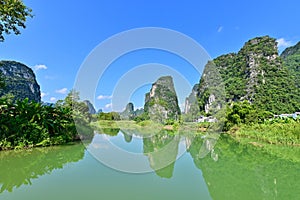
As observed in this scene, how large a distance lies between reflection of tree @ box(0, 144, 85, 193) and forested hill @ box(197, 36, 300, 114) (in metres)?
20.6

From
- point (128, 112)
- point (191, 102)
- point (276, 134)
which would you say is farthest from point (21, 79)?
point (276, 134)

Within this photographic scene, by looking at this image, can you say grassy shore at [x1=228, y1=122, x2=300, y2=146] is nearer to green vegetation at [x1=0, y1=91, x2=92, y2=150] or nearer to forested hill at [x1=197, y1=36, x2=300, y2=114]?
green vegetation at [x1=0, y1=91, x2=92, y2=150]

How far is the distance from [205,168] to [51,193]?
3.46 m

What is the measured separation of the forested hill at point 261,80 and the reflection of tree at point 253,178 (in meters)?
19.6

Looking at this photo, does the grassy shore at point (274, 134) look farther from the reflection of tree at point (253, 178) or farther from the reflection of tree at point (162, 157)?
the reflection of tree at point (162, 157)

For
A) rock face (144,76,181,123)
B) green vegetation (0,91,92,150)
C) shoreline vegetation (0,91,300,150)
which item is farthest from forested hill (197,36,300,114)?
green vegetation (0,91,92,150)

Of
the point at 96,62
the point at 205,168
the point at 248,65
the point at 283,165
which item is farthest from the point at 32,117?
the point at 248,65

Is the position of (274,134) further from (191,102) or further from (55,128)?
(55,128)

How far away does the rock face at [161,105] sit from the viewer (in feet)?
73.0

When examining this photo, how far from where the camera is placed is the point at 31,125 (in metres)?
7.83

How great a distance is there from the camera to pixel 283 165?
5656 mm

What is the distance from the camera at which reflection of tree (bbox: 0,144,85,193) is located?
13.2ft

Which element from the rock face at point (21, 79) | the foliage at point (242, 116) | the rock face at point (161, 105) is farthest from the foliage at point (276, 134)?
the rock face at point (21, 79)

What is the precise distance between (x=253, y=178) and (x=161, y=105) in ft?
61.6
